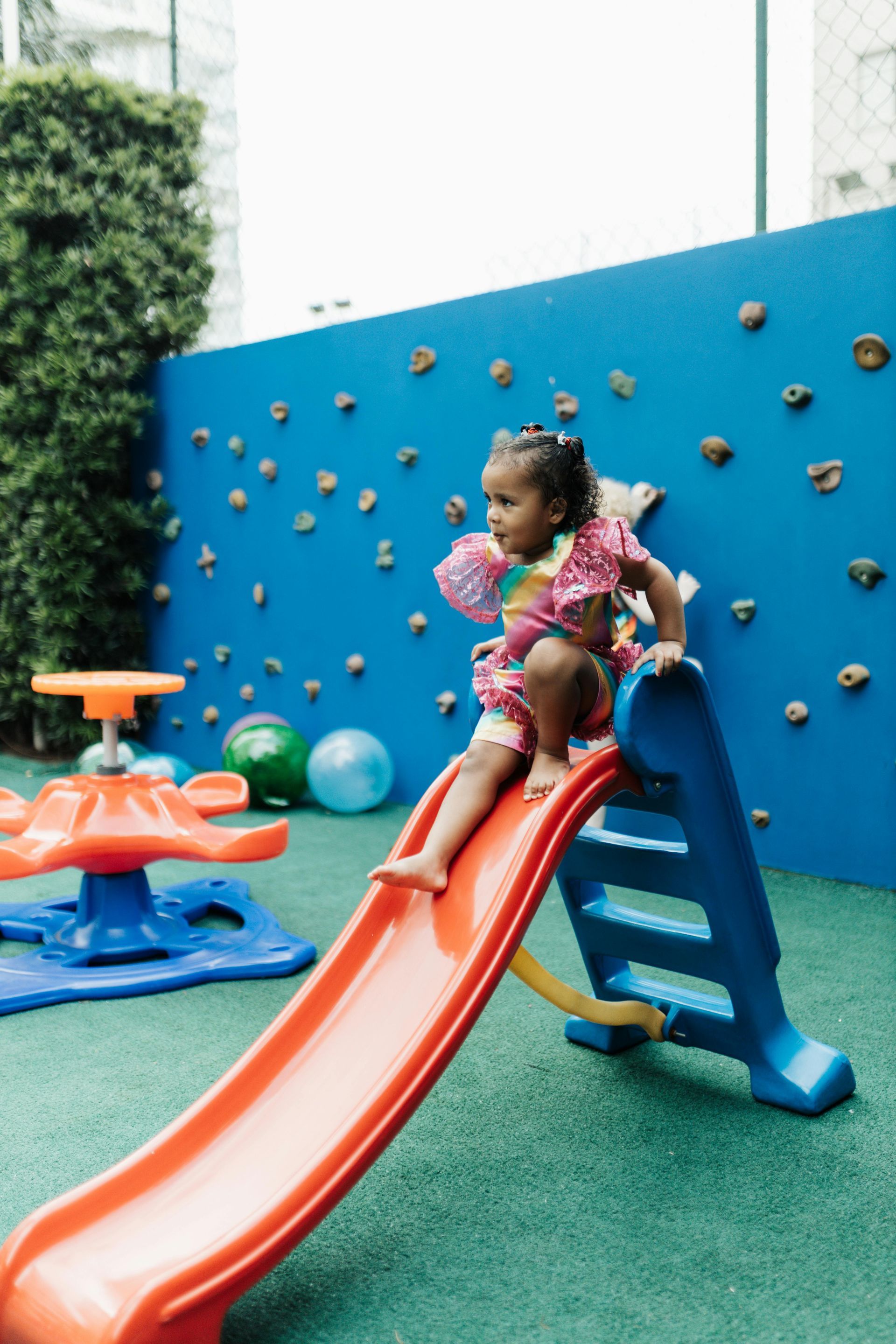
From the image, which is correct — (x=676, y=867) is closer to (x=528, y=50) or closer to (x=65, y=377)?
(x=528, y=50)

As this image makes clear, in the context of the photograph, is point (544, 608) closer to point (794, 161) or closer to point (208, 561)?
point (794, 161)

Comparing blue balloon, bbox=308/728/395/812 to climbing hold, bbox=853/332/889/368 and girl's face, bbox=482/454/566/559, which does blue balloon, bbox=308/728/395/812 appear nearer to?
climbing hold, bbox=853/332/889/368

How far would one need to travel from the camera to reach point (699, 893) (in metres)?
1.97

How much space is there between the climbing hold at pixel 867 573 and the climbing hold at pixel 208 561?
131 inches

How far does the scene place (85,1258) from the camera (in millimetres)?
1354

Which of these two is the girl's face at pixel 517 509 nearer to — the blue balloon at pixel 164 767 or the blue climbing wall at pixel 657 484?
the blue climbing wall at pixel 657 484

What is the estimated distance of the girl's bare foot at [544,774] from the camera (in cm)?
183

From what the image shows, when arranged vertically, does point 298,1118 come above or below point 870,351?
below

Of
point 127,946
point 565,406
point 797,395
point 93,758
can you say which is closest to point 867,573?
point 797,395

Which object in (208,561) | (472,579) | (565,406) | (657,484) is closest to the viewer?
(472,579)

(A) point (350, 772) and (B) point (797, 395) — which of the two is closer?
(B) point (797, 395)

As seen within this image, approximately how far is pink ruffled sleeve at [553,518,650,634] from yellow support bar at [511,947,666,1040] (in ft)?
2.05

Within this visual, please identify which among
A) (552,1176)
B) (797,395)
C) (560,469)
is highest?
(797,395)

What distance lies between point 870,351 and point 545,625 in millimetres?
1883
